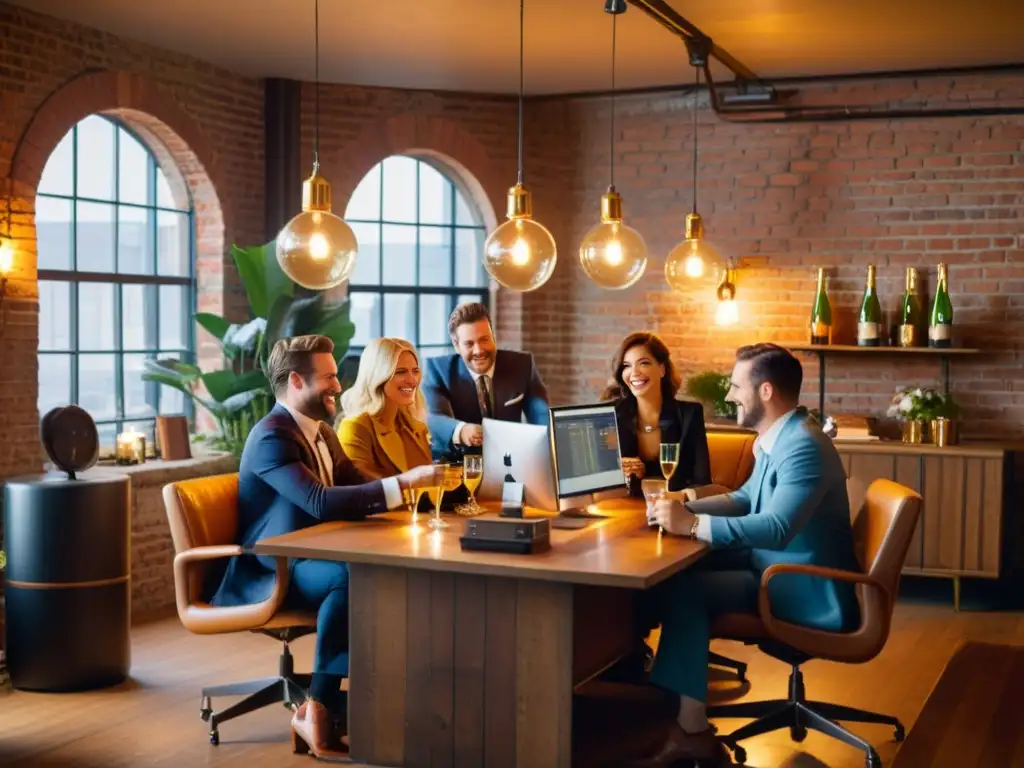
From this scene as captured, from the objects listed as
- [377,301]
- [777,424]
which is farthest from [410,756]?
[377,301]

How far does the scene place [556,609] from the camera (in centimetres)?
396

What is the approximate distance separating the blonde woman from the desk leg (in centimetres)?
91

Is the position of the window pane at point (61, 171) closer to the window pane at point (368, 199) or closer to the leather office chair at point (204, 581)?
the window pane at point (368, 199)

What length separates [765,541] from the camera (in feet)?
13.7

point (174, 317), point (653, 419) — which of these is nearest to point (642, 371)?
point (653, 419)

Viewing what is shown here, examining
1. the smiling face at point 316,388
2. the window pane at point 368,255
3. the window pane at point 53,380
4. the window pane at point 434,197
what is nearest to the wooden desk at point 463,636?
the smiling face at point 316,388

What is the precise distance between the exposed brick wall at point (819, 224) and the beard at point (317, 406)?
3.97m

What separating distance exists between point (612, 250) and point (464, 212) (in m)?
3.78

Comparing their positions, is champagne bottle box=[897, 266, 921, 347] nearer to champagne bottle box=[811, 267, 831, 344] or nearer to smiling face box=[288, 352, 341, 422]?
champagne bottle box=[811, 267, 831, 344]

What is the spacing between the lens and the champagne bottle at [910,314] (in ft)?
24.7

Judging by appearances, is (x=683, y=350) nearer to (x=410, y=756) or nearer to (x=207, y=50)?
(x=207, y=50)

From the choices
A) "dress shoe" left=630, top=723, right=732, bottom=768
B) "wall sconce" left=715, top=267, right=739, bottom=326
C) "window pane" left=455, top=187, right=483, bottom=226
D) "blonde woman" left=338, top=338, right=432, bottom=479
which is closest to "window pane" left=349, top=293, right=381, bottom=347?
"window pane" left=455, top=187, right=483, bottom=226

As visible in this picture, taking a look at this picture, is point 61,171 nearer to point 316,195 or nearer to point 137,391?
point 137,391

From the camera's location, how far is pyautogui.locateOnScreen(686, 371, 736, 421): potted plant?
7.91 metres
